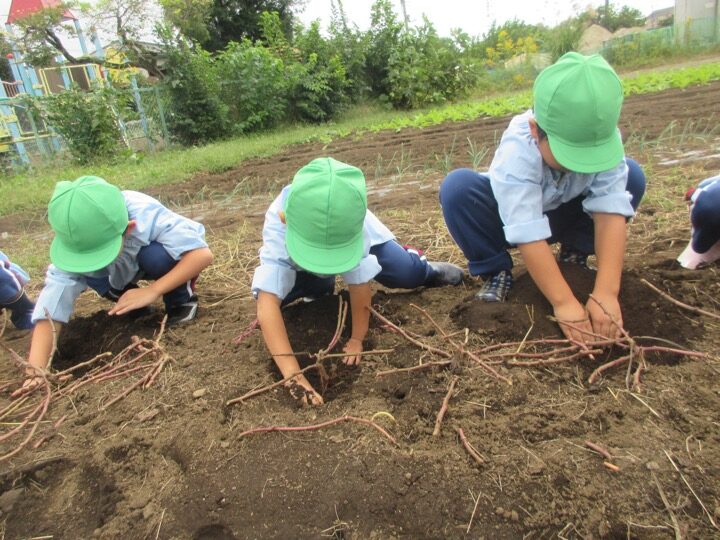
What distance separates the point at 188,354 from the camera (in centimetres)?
206

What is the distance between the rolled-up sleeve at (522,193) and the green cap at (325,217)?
1.68ft

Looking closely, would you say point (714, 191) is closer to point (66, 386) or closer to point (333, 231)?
point (333, 231)

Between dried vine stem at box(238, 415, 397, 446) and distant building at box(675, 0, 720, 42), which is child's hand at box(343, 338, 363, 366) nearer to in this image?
dried vine stem at box(238, 415, 397, 446)

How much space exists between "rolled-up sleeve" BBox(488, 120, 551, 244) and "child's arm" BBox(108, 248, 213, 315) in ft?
4.40

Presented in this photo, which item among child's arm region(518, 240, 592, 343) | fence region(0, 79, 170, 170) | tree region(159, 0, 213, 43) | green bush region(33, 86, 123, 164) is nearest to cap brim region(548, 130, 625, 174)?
child's arm region(518, 240, 592, 343)

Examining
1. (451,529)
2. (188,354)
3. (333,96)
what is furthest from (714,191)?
(333,96)

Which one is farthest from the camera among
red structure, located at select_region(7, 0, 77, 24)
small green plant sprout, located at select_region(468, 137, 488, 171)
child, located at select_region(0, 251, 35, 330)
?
red structure, located at select_region(7, 0, 77, 24)

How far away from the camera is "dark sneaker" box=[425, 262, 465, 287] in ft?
8.30

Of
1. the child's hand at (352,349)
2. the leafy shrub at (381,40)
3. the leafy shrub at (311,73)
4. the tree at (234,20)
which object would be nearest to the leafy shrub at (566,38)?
the leafy shrub at (381,40)

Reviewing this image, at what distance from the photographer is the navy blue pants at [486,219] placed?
218cm

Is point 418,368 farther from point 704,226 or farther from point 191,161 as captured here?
point 191,161

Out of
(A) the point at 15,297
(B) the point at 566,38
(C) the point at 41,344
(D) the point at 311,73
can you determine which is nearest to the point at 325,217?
(C) the point at 41,344

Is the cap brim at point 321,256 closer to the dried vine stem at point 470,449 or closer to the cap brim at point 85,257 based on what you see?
the dried vine stem at point 470,449

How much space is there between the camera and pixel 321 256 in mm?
1713
